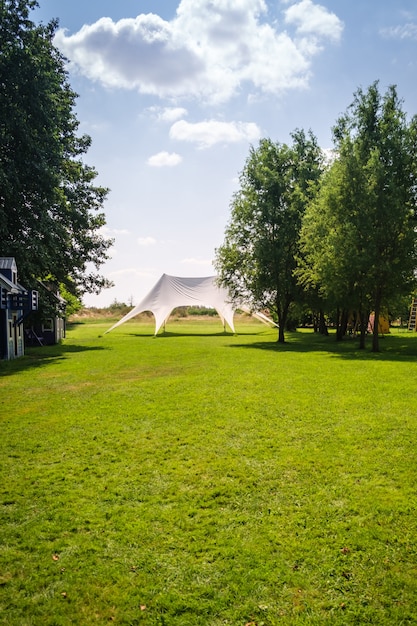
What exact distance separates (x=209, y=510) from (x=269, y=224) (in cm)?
2376

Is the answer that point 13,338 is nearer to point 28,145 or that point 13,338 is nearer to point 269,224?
point 28,145

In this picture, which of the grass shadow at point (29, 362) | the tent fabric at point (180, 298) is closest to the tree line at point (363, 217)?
the tent fabric at point (180, 298)

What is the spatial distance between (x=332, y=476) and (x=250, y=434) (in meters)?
1.89

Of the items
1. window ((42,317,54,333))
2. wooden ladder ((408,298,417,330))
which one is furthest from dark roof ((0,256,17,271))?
wooden ladder ((408,298,417,330))

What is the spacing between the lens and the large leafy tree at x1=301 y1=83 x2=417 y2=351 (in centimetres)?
1856

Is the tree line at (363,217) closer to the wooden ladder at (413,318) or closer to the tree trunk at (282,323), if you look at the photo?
the tree trunk at (282,323)

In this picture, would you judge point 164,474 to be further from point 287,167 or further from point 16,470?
point 287,167

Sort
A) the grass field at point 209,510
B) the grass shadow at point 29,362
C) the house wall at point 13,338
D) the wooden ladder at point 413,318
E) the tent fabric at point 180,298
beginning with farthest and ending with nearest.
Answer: the wooden ladder at point 413,318 < the tent fabric at point 180,298 < the house wall at point 13,338 < the grass shadow at point 29,362 < the grass field at point 209,510

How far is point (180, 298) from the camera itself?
112 feet

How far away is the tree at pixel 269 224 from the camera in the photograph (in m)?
26.0

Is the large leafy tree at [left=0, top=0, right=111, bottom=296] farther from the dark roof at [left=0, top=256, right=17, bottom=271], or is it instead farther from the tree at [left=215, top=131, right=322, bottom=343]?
the tree at [left=215, top=131, right=322, bottom=343]

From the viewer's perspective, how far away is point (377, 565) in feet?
11.8

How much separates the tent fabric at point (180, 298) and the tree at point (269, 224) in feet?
17.4

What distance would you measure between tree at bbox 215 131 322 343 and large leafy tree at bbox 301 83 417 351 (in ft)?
17.0
